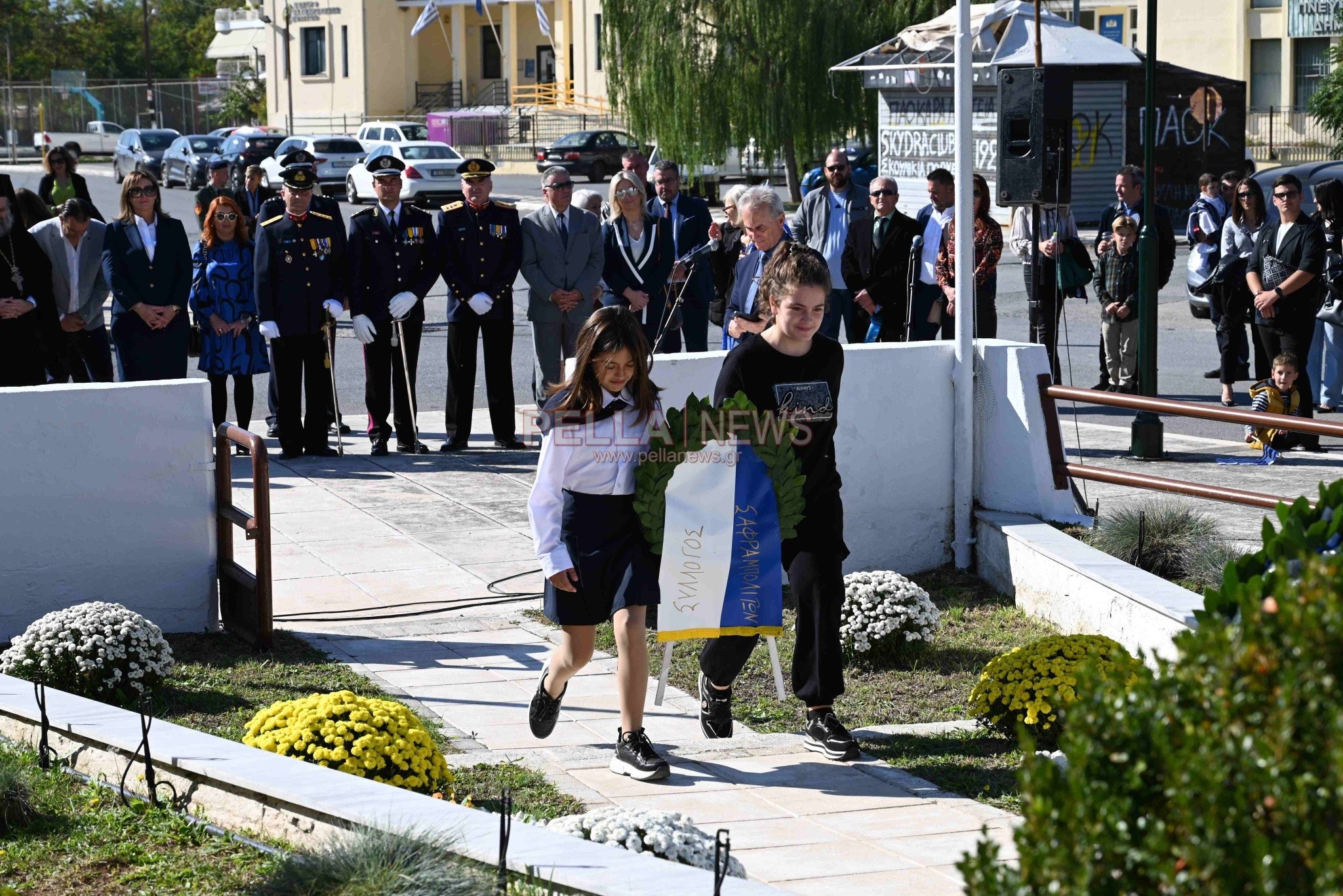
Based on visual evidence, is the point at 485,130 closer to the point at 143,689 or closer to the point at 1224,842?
the point at 143,689

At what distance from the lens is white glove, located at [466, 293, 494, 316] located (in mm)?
12500

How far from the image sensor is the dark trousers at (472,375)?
41.6 ft

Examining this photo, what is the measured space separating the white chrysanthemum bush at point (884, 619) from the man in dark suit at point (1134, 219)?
7135 mm

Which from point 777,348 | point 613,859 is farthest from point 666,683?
point 613,859

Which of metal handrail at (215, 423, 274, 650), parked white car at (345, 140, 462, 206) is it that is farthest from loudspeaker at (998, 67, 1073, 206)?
parked white car at (345, 140, 462, 206)

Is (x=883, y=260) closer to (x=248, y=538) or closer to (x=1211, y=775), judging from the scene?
(x=248, y=538)

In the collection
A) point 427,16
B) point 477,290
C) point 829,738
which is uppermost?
point 427,16

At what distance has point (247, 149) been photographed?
156ft

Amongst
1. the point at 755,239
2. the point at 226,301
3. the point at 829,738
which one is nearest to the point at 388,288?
the point at 226,301

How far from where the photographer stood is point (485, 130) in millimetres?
62031

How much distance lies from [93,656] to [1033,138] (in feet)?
24.3

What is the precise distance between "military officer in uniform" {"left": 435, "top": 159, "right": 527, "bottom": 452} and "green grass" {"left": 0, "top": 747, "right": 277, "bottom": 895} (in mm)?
7240

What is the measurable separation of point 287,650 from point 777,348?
2.85 metres

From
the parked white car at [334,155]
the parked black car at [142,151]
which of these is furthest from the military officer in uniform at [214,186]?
the parked black car at [142,151]
